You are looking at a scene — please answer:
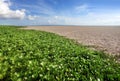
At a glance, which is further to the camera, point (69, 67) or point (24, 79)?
point (69, 67)

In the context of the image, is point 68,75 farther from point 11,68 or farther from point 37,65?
point 11,68

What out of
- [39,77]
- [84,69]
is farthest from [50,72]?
[84,69]

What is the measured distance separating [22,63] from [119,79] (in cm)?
496

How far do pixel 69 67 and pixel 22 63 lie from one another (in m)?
2.55

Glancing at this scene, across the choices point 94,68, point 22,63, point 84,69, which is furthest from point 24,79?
point 94,68

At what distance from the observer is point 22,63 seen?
8.51 metres

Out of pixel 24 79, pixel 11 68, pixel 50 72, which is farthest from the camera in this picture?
pixel 11 68

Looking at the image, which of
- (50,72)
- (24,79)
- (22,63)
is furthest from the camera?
(22,63)

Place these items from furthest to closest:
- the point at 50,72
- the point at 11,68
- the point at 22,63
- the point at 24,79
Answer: the point at 22,63 → the point at 11,68 → the point at 50,72 → the point at 24,79

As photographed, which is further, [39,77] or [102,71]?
[102,71]

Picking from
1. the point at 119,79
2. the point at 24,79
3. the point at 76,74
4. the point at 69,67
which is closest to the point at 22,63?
the point at 24,79

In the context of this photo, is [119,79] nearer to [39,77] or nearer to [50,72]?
[50,72]

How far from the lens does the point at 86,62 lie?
8.95 meters

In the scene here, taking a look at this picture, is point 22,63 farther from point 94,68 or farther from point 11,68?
point 94,68
